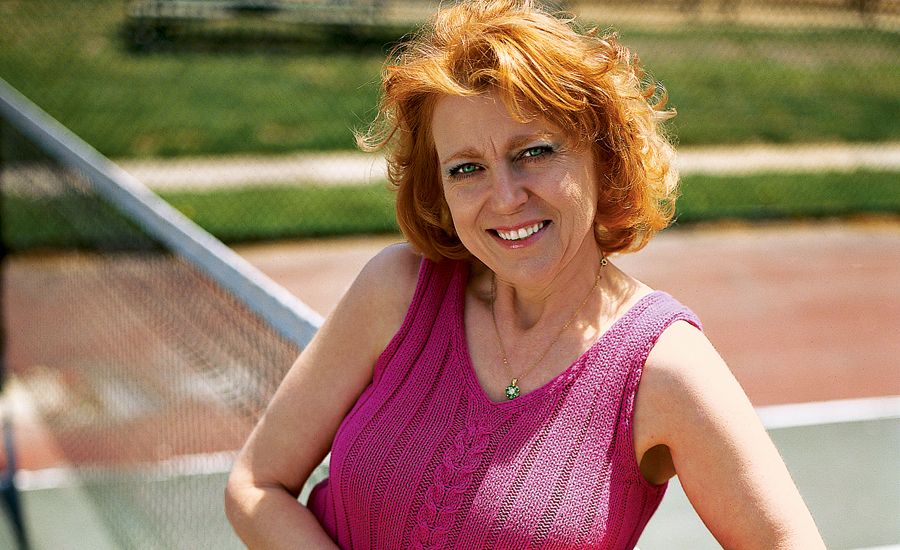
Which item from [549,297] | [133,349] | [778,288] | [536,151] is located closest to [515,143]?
[536,151]

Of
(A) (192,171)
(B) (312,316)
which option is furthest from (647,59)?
(B) (312,316)

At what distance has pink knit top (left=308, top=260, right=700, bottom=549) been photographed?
1.77m

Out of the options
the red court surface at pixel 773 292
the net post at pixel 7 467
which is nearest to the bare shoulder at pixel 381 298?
the net post at pixel 7 467

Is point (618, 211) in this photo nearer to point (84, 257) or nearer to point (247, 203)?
point (84, 257)

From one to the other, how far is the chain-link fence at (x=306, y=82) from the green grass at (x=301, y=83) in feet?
0.08

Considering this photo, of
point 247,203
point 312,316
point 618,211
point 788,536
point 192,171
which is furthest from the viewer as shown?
point 192,171

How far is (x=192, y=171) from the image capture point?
10953 millimetres

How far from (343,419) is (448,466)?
0.99 ft

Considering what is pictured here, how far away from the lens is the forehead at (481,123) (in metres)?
1.84

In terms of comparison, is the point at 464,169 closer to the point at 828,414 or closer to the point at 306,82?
the point at 828,414

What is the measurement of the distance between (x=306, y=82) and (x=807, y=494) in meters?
10.6

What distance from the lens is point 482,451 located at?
186cm

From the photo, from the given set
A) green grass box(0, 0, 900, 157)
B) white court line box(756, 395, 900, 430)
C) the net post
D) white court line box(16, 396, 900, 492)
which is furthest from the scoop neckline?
green grass box(0, 0, 900, 157)

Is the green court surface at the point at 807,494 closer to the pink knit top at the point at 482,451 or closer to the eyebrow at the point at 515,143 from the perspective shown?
the pink knit top at the point at 482,451
